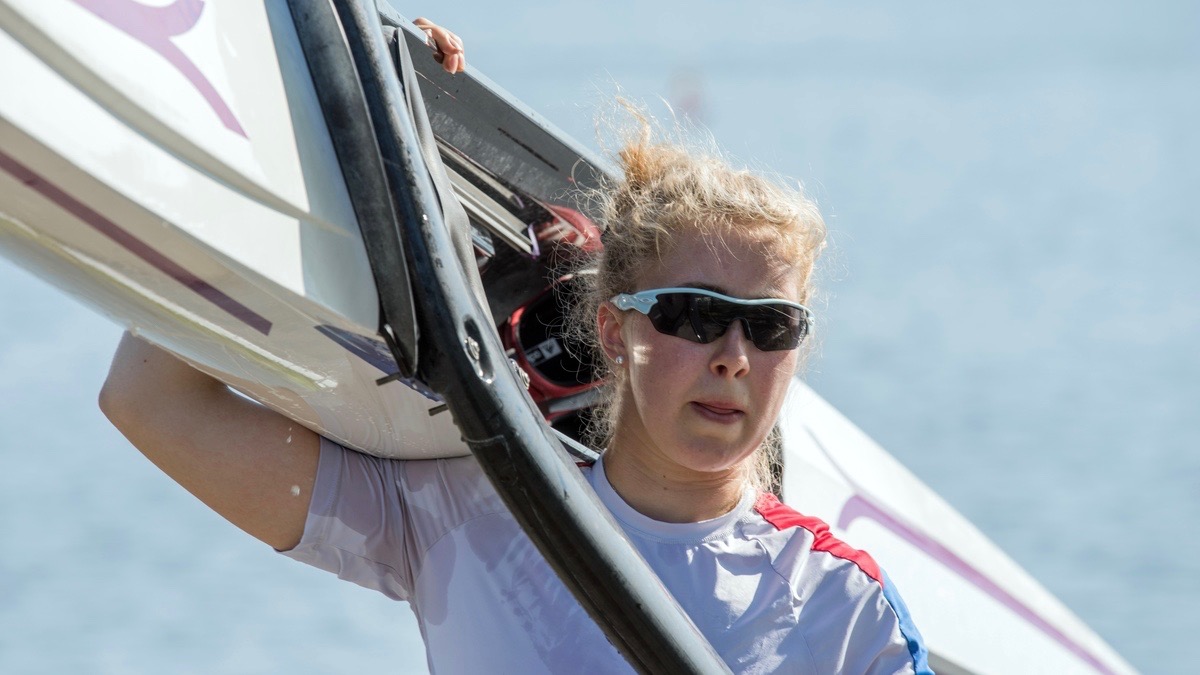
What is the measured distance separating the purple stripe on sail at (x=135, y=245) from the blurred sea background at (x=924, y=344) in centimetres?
66

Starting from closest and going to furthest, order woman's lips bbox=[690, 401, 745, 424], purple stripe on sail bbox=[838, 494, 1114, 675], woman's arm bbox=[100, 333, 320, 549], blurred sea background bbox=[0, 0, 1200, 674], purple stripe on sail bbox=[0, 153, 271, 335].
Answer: purple stripe on sail bbox=[0, 153, 271, 335]
woman's arm bbox=[100, 333, 320, 549]
woman's lips bbox=[690, 401, 745, 424]
purple stripe on sail bbox=[838, 494, 1114, 675]
blurred sea background bbox=[0, 0, 1200, 674]

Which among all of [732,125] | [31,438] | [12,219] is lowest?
[31,438]

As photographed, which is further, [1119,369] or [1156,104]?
[1156,104]

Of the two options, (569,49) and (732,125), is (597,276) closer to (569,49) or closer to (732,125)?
(732,125)

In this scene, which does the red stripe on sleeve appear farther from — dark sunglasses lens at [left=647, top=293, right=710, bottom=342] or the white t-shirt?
dark sunglasses lens at [left=647, top=293, right=710, bottom=342]

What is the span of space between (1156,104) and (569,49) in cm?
712

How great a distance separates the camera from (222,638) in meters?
5.99

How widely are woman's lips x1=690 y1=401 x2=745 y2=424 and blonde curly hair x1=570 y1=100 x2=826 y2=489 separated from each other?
15 centimetres

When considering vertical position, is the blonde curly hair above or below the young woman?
above

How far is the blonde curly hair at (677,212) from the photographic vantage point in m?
1.57

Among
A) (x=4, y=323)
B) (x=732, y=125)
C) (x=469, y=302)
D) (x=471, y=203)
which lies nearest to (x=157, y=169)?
(x=469, y=302)

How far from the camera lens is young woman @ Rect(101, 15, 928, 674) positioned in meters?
1.43

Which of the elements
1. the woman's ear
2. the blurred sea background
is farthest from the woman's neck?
the blurred sea background

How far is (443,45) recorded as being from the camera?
5.63ft
